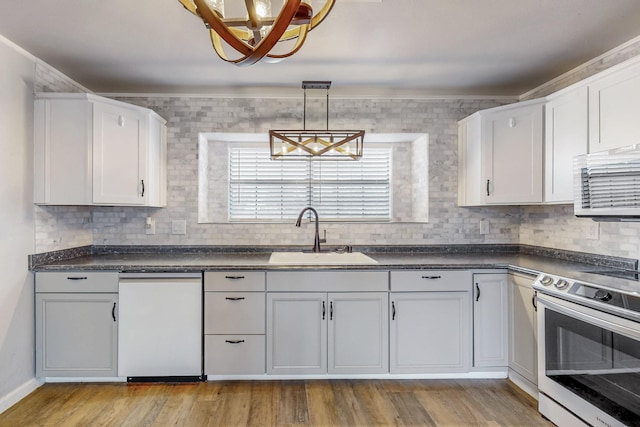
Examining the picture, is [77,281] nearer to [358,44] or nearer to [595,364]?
[358,44]

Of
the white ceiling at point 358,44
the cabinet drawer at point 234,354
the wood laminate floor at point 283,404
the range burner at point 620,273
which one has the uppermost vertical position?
the white ceiling at point 358,44

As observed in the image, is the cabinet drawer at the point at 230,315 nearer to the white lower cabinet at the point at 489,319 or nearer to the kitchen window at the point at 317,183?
the kitchen window at the point at 317,183

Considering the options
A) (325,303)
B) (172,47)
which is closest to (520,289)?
(325,303)

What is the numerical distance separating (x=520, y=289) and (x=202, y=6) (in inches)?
101

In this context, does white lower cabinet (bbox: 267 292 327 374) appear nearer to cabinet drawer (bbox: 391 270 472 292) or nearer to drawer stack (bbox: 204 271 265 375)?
drawer stack (bbox: 204 271 265 375)

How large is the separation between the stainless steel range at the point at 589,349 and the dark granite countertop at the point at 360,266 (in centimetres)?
23

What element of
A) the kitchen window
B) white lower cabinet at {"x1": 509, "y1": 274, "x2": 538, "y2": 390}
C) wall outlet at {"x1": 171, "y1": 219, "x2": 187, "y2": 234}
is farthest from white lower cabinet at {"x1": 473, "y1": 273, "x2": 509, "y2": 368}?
wall outlet at {"x1": 171, "y1": 219, "x2": 187, "y2": 234}

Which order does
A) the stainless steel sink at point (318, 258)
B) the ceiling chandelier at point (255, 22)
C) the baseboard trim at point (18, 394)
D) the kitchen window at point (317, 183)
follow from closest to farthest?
the ceiling chandelier at point (255, 22)
the baseboard trim at point (18, 394)
the stainless steel sink at point (318, 258)
the kitchen window at point (317, 183)

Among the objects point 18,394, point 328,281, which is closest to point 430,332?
point 328,281

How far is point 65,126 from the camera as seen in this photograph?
8.58ft

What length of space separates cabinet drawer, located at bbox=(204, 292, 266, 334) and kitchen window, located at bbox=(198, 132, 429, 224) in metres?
1.02

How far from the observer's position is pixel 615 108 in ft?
7.09

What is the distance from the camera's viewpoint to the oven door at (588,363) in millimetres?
1672

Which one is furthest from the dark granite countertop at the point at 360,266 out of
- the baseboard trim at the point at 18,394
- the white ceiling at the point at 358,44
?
the white ceiling at the point at 358,44
